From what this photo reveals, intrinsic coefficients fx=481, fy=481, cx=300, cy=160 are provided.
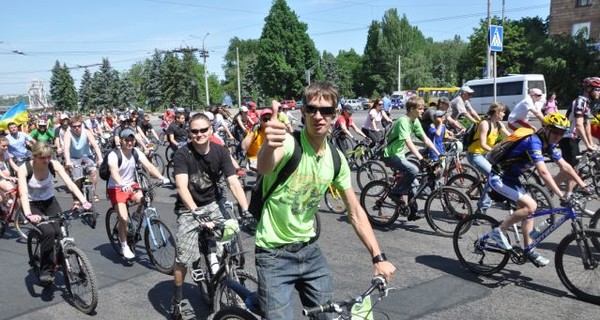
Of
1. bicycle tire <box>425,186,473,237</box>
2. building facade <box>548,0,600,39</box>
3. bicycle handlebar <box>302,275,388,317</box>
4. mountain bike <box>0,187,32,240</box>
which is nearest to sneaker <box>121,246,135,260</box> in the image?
mountain bike <box>0,187,32,240</box>

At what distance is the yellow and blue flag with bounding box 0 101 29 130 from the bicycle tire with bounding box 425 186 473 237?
10.2 metres

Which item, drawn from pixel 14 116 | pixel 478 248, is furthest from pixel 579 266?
pixel 14 116

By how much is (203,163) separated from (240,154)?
879cm

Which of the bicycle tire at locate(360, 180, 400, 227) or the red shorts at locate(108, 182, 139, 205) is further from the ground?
the red shorts at locate(108, 182, 139, 205)

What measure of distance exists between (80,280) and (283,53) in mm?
63092

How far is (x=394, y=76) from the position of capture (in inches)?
3118

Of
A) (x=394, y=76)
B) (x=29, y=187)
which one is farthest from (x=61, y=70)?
(x=29, y=187)

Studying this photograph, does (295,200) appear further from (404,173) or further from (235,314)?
(404,173)

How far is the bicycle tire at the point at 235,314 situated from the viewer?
2.86m

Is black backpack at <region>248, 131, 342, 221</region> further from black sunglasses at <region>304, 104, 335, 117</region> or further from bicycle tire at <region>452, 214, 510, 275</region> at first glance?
bicycle tire at <region>452, 214, 510, 275</region>

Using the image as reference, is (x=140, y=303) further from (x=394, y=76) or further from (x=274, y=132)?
(x=394, y=76)

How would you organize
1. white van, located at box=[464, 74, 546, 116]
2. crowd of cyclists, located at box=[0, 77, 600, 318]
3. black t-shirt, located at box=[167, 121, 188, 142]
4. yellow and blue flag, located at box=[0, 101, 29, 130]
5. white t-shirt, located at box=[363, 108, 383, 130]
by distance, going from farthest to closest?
white van, located at box=[464, 74, 546, 116]
black t-shirt, located at box=[167, 121, 188, 142]
white t-shirt, located at box=[363, 108, 383, 130]
yellow and blue flag, located at box=[0, 101, 29, 130]
crowd of cyclists, located at box=[0, 77, 600, 318]

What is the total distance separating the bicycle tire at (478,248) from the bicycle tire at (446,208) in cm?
134

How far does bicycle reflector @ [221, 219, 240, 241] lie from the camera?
390cm
